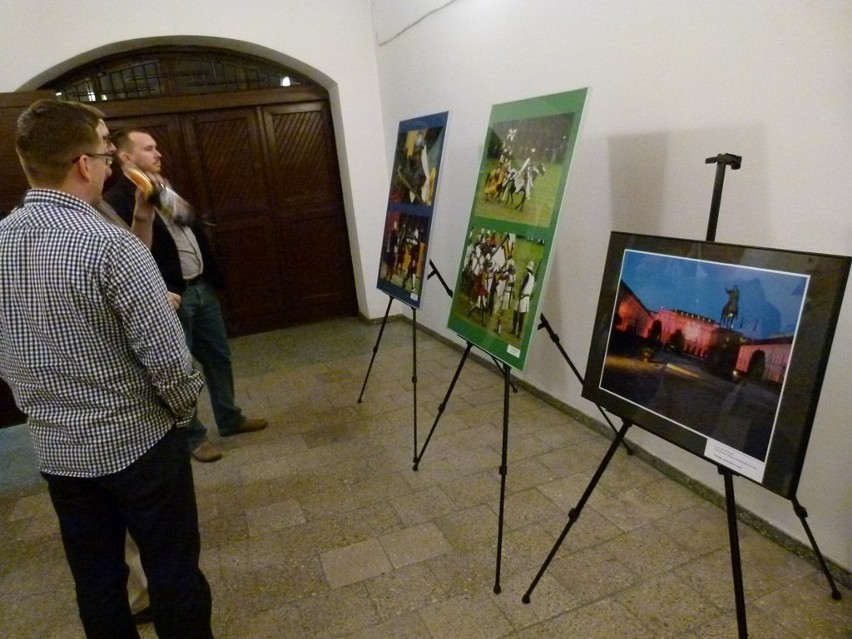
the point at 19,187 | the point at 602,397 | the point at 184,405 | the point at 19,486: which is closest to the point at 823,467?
the point at 602,397

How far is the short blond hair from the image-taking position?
3.95 ft

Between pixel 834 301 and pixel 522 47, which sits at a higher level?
pixel 522 47

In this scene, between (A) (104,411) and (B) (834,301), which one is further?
(A) (104,411)

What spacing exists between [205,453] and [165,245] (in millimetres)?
1115

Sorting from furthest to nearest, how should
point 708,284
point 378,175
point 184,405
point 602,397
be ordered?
point 378,175 → point 602,397 → point 184,405 → point 708,284

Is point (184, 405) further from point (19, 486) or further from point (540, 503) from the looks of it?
point (19, 486)

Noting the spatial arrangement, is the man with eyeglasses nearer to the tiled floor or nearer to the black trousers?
the black trousers

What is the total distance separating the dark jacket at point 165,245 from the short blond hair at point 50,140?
44.0 inches

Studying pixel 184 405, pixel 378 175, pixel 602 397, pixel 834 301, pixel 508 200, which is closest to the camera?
pixel 834 301

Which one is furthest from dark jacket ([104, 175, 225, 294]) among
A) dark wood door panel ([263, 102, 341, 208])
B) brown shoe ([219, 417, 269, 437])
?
dark wood door panel ([263, 102, 341, 208])

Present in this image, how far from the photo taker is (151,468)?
4.33 ft

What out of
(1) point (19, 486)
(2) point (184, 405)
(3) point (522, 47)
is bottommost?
(1) point (19, 486)

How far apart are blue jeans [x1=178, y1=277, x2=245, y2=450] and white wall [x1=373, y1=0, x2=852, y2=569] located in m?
1.71

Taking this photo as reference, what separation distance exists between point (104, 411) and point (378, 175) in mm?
3841
